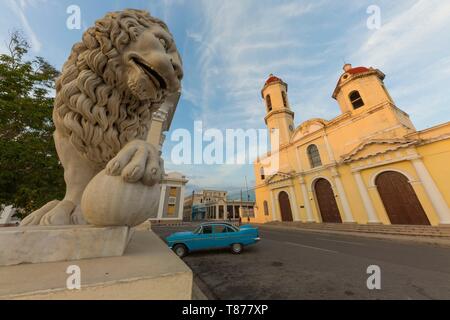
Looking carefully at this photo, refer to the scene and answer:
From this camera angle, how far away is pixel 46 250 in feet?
3.22

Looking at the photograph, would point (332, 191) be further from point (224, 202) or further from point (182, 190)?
point (224, 202)

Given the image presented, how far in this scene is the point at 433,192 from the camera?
10672mm

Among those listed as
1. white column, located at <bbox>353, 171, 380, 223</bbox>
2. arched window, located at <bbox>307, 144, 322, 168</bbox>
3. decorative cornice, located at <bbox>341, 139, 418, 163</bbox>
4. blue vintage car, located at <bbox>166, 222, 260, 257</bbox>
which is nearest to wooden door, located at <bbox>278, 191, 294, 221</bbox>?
arched window, located at <bbox>307, 144, 322, 168</bbox>

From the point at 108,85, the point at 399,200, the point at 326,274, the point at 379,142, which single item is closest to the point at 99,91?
the point at 108,85

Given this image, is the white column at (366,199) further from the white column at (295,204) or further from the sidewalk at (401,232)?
the white column at (295,204)

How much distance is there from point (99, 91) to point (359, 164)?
673 inches

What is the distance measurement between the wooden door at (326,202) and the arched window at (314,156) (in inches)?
67.0

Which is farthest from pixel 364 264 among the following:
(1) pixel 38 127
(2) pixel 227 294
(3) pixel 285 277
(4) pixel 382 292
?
(1) pixel 38 127

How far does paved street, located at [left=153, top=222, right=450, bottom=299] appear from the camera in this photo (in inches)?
145

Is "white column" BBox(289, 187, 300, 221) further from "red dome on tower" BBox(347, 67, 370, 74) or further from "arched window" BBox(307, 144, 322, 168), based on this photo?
"red dome on tower" BBox(347, 67, 370, 74)

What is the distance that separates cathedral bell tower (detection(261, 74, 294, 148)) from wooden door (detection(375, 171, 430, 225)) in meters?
10.4

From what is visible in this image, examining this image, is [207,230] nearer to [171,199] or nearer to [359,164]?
[359,164]

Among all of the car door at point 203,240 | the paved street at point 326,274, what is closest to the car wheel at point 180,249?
the car door at point 203,240

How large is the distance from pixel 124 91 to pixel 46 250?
126 cm
